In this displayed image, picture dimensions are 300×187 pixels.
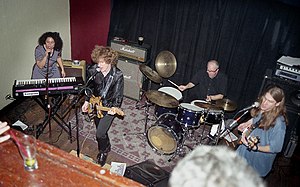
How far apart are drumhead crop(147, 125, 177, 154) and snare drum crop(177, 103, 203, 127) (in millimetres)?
275

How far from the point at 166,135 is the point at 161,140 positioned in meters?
0.11

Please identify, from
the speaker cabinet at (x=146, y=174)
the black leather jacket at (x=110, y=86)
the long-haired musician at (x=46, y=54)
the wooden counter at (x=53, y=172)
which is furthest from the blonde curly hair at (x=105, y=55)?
the wooden counter at (x=53, y=172)

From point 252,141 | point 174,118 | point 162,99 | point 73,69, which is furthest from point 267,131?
point 73,69

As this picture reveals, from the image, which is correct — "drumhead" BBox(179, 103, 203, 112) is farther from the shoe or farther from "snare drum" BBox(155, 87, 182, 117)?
the shoe

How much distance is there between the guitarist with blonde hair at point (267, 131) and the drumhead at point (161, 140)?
115 cm

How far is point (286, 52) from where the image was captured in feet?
15.1

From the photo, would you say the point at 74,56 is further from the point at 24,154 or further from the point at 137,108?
the point at 24,154

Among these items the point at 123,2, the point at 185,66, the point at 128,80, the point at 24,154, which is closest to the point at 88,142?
the point at 128,80

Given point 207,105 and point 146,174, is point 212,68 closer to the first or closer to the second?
point 207,105

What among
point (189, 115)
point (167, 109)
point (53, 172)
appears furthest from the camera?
point (167, 109)

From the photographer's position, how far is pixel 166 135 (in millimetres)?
4039

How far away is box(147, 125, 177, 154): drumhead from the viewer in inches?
159

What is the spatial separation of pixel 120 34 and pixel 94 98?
233cm

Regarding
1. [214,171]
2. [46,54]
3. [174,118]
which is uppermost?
[214,171]
